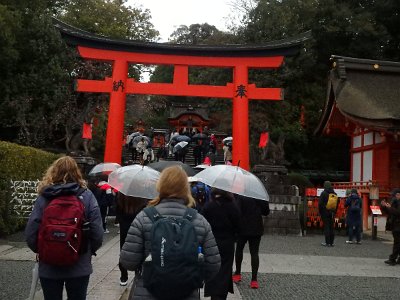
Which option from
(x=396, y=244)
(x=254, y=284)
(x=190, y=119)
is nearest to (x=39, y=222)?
(x=254, y=284)

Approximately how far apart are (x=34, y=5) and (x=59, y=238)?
81.8 ft

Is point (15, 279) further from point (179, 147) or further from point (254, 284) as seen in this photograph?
point (179, 147)

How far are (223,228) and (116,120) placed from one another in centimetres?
1298

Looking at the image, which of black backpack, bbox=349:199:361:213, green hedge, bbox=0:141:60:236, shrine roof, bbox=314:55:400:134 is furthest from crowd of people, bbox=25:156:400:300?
shrine roof, bbox=314:55:400:134

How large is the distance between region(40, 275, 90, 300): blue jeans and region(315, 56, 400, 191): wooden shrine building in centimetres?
1527

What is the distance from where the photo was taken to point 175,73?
59.0ft

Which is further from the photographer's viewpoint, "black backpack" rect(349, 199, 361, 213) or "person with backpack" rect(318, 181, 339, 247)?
"black backpack" rect(349, 199, 361, 213)

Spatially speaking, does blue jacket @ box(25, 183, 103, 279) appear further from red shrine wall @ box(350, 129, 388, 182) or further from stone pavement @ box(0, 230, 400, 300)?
red shrine wall @ box(350, 129, 388, 182)

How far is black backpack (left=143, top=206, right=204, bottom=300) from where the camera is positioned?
2.98 metres

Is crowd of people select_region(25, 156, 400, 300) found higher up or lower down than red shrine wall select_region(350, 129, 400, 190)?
lower down

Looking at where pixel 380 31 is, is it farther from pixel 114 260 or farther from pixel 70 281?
pixel 70 281

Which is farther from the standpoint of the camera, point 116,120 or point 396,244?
point 116,120

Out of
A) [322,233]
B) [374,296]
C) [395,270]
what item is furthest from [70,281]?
[322,233]

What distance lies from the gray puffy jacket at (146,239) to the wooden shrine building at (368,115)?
→ 15.2 meters
